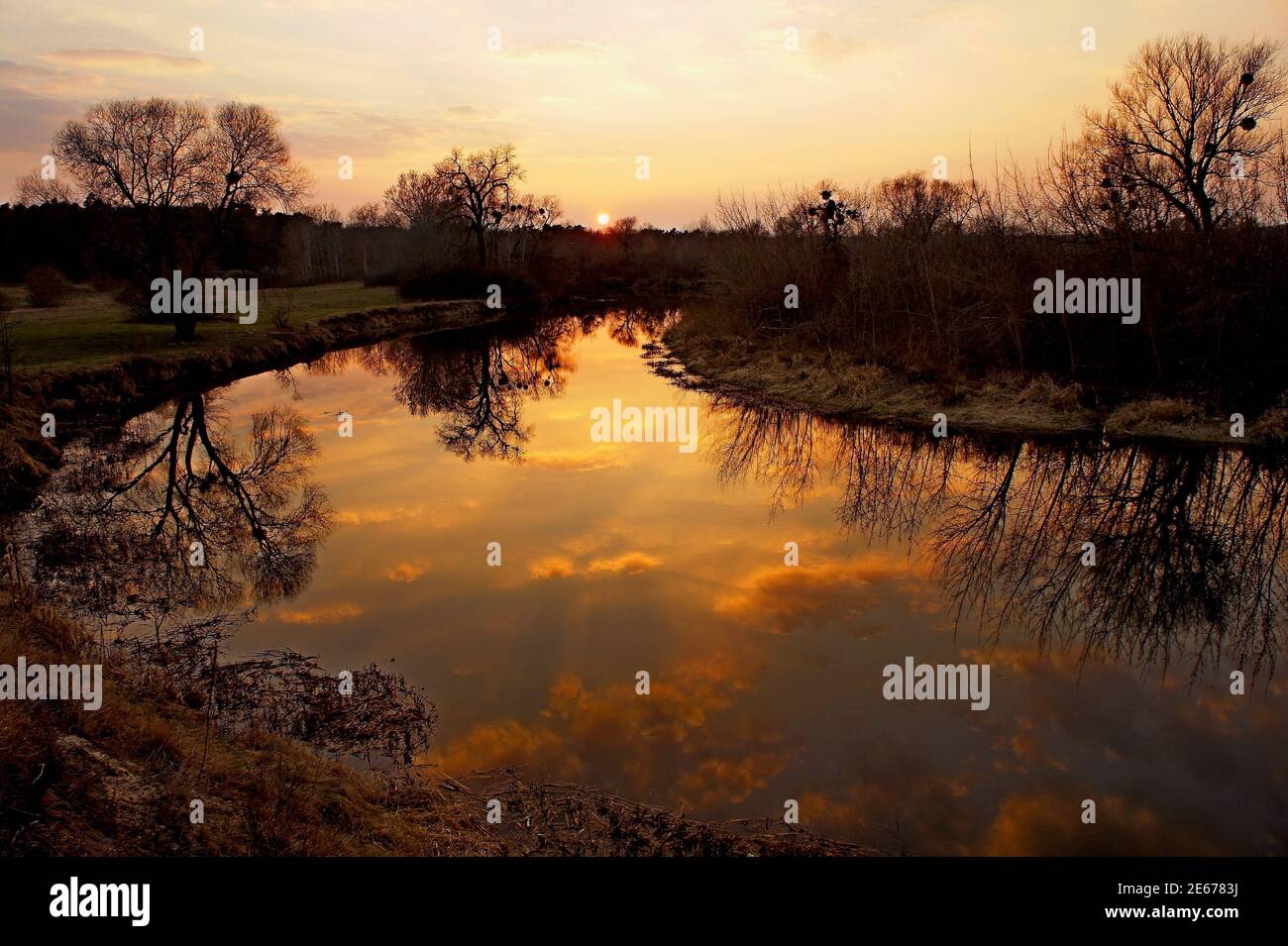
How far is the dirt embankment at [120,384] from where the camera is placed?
15500 mm

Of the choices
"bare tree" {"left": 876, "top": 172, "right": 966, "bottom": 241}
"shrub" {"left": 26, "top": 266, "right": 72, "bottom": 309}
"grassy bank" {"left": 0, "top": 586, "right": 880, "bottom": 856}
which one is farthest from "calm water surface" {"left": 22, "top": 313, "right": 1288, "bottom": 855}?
"shrub" {"left": 26, "top": 266, "right": 72, "bottom": 309}

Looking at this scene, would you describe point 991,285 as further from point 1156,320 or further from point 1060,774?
point 1060,774

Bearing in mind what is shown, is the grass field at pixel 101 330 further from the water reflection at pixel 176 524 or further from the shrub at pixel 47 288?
the water reflection at pixel 176 524

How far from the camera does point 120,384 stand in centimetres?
2373

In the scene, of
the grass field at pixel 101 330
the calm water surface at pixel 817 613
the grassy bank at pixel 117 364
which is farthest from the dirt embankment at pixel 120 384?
the calm water surface at pixel 817 613

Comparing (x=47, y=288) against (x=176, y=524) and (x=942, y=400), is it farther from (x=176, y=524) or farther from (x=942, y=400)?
(x=942, y=400)

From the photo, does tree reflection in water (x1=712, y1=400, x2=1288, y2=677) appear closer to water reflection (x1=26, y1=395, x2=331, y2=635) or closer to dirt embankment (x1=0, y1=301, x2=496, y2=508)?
water reflection (x1=26, y1=395, x2=331, y2=635)

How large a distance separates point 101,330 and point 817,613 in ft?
109

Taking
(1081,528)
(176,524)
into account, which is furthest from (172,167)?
(1081,528)

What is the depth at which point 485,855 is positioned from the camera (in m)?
5.32

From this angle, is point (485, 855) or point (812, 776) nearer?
point (485, 855)

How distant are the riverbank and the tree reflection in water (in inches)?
51.4
